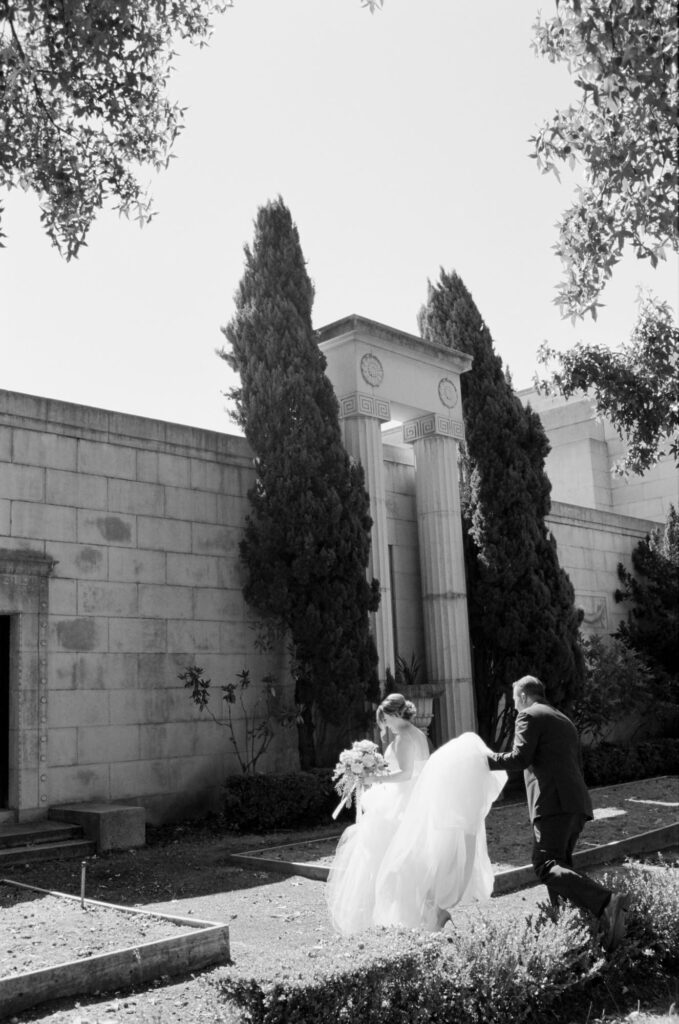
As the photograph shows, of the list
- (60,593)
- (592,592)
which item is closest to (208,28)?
(60,593)

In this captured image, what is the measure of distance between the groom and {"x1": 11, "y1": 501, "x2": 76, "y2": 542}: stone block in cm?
665

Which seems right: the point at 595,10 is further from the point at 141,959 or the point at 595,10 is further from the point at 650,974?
the point at 141,959

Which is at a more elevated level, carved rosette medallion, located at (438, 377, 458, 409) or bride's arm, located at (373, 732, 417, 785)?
carved rosette medallion, located at (438, 377, 458, 409)

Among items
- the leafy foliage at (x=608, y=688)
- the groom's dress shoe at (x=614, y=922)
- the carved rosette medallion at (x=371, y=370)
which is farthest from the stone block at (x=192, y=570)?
the groom's dress shoe at (x=614, y=922)

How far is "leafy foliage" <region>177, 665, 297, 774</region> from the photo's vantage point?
12.5m

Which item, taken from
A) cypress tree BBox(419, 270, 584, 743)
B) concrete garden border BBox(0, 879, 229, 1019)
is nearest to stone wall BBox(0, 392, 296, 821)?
cypress tree BBox(419, 270, 584, 743)

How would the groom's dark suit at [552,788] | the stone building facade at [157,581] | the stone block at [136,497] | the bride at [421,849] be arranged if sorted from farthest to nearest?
the stone block at [136,497] → the stone building facade at [157,581] → the bride at [421,849] → the groom's dark suit at [552,788]

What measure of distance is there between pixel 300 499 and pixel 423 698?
131 inches

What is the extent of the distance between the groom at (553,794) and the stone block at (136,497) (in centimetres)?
690

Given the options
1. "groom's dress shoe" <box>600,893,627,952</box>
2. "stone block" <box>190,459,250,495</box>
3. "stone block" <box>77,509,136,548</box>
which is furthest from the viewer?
"stone block" <box>190,459,250,495</box>

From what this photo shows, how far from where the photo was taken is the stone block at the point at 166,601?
12156 mm

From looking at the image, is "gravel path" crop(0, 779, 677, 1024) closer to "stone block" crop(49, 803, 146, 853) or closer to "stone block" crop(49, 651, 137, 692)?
"stone block" crop(49, 803, 146, 853)

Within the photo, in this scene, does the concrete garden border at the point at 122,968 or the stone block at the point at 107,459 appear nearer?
the concrete garden border at the point at 122,968

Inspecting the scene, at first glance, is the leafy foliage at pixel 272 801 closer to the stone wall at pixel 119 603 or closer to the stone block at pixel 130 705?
the stone wall at pixel 119 603
